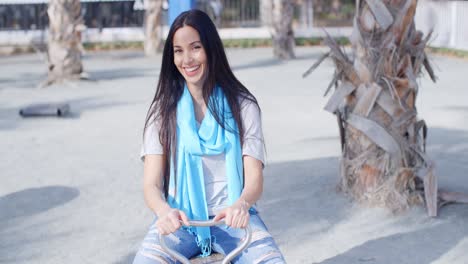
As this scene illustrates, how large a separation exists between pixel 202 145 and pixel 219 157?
92 millimetres

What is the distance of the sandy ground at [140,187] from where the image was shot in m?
4.47

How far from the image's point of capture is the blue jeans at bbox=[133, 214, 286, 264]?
2.82m

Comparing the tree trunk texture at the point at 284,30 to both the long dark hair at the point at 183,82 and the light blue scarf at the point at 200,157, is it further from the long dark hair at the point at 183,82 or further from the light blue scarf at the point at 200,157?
the light blue scarf at the point at 200,157

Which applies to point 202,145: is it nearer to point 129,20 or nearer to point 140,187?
point 140,187

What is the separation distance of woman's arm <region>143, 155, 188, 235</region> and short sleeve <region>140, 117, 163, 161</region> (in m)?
0.02

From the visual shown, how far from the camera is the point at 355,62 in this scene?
16.6 ft

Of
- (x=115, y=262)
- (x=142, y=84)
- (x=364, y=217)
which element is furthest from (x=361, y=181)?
(x=142, y=84)

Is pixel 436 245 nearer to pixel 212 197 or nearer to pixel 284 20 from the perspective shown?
pixel 212 197

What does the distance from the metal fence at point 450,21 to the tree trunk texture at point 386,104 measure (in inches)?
583

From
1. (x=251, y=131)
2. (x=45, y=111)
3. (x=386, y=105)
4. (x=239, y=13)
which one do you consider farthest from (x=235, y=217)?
(x=239, y=13)

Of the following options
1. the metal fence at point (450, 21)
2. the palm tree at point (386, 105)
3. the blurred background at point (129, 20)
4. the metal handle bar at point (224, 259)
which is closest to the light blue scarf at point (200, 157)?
the metal handle bar at point (224, 259)

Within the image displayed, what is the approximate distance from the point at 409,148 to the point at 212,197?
2287 mm

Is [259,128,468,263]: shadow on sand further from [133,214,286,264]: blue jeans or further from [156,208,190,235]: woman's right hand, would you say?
[156,208,190,235]: woman's right hand

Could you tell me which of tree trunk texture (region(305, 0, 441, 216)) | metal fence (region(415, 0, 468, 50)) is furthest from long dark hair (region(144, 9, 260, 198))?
metal fence (region(415, 0, 468, 50))
